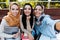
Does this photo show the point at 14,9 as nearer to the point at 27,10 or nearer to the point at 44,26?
the point at 27,10

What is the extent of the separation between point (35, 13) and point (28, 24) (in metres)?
0.21

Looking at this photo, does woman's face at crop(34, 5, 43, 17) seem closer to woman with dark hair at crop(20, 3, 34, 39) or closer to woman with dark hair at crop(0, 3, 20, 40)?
woman with dark hair at crop(20, 3, 34, 39)

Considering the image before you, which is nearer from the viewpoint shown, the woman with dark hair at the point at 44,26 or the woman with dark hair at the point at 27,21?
the woman with dark hair at the point at 44,26

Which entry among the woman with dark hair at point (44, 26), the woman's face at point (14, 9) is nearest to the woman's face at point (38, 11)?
the woman with dark hair at point (44, 26)

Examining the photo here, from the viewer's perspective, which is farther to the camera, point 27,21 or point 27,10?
point 27,21

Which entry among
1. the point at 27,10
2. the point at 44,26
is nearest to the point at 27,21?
the point at 27,10

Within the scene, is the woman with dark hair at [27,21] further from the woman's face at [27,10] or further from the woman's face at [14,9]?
the woman's face at [14,9]

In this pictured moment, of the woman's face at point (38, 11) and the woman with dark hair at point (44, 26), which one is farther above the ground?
the woman's face at point (38, 11)

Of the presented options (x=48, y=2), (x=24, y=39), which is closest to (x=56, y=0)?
(x=48, y=2)

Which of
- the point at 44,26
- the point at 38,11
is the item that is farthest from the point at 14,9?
the point at 44,26

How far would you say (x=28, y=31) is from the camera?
99.8 inches

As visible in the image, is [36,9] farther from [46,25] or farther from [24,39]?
[24,39]

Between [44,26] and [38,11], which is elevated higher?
[38,11]

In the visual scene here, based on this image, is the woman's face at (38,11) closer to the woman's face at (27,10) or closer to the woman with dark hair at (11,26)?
the woman's face at (27,10)
